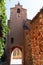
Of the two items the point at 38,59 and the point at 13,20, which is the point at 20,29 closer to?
the point at 13,20

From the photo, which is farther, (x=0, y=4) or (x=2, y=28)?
(x=2, y=28)

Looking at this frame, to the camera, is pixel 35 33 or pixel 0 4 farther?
pixel 0 4

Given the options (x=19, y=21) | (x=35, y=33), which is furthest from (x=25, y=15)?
(x=35, y=33)

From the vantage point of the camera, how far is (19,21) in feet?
69.8

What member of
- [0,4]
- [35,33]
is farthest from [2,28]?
[35,33]

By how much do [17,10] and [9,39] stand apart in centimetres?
401

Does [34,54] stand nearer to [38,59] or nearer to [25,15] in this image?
[38,59]

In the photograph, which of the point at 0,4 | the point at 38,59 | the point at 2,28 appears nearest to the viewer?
the point at 38,59

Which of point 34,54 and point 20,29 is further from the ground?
point 20,29

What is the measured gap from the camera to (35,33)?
4465 millimetres

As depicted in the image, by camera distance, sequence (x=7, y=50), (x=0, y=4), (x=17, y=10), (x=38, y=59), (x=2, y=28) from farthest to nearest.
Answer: (x=17, y=10) < (x=7, y=50) < (x=2, y=28) < (x=0, y=4) < (x=38, y=59)

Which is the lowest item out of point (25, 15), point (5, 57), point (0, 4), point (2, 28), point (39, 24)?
point (5, 57)

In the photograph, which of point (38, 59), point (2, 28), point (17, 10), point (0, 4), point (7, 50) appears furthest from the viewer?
point (17, 10)

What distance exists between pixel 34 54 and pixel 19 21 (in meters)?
16.9
